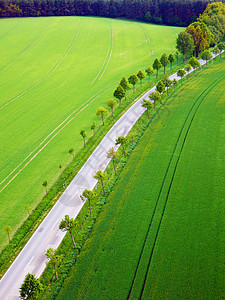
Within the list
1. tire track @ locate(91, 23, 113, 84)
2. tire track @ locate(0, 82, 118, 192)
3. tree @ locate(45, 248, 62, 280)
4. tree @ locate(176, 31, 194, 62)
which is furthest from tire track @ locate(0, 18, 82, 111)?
tree @ locate(45, 248, 62, 280)

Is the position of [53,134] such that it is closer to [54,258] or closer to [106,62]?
[54,258]

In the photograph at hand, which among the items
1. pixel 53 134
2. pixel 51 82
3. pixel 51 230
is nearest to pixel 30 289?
pixel 51 230

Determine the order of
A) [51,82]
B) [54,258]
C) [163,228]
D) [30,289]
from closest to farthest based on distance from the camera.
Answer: [30,289], [54,258], [163,228], [51,82]

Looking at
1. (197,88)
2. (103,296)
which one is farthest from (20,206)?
(197,88)

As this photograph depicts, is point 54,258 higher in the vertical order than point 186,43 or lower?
lower

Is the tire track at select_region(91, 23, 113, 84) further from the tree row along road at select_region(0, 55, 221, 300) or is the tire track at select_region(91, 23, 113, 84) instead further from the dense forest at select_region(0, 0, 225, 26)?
the dense forest at select_region(0, 0, 225, 26)

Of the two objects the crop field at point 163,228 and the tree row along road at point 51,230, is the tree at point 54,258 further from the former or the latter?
the tree row along road at point 51,230

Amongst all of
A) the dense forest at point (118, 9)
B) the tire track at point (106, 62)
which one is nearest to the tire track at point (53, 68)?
the tire track at point (106, 62)
